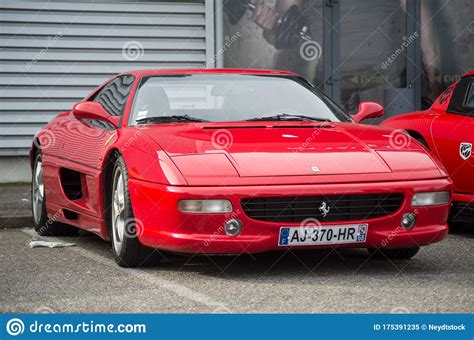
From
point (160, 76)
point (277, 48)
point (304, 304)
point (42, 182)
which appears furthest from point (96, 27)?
point (304, 304)

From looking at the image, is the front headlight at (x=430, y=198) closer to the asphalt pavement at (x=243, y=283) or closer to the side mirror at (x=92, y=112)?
the asphalt pavement at (x=243, y=283)

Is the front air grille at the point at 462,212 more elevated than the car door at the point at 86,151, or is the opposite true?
the car door at the point at 86,151

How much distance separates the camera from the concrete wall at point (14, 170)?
13477 mm

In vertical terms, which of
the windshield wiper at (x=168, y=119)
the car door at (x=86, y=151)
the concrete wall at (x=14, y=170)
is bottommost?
the concrete wall at (x=14, y=170)

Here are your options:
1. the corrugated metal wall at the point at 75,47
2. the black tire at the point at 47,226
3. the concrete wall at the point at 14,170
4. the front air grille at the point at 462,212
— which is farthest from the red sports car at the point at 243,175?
the corrugated metal wall at the point at 75,47

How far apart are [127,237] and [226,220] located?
803 mm

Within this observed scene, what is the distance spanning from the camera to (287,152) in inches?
259

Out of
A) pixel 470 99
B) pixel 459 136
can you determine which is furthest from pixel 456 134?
pixel 470 99

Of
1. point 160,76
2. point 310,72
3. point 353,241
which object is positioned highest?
point 160,76

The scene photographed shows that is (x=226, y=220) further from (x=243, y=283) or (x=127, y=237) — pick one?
(x=127, y=237)

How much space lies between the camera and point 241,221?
6258mm

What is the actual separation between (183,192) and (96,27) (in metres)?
8.01

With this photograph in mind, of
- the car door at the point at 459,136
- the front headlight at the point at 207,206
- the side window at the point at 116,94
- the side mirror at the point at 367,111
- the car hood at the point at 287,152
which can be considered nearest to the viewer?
the front headlight at the point at 207,206
